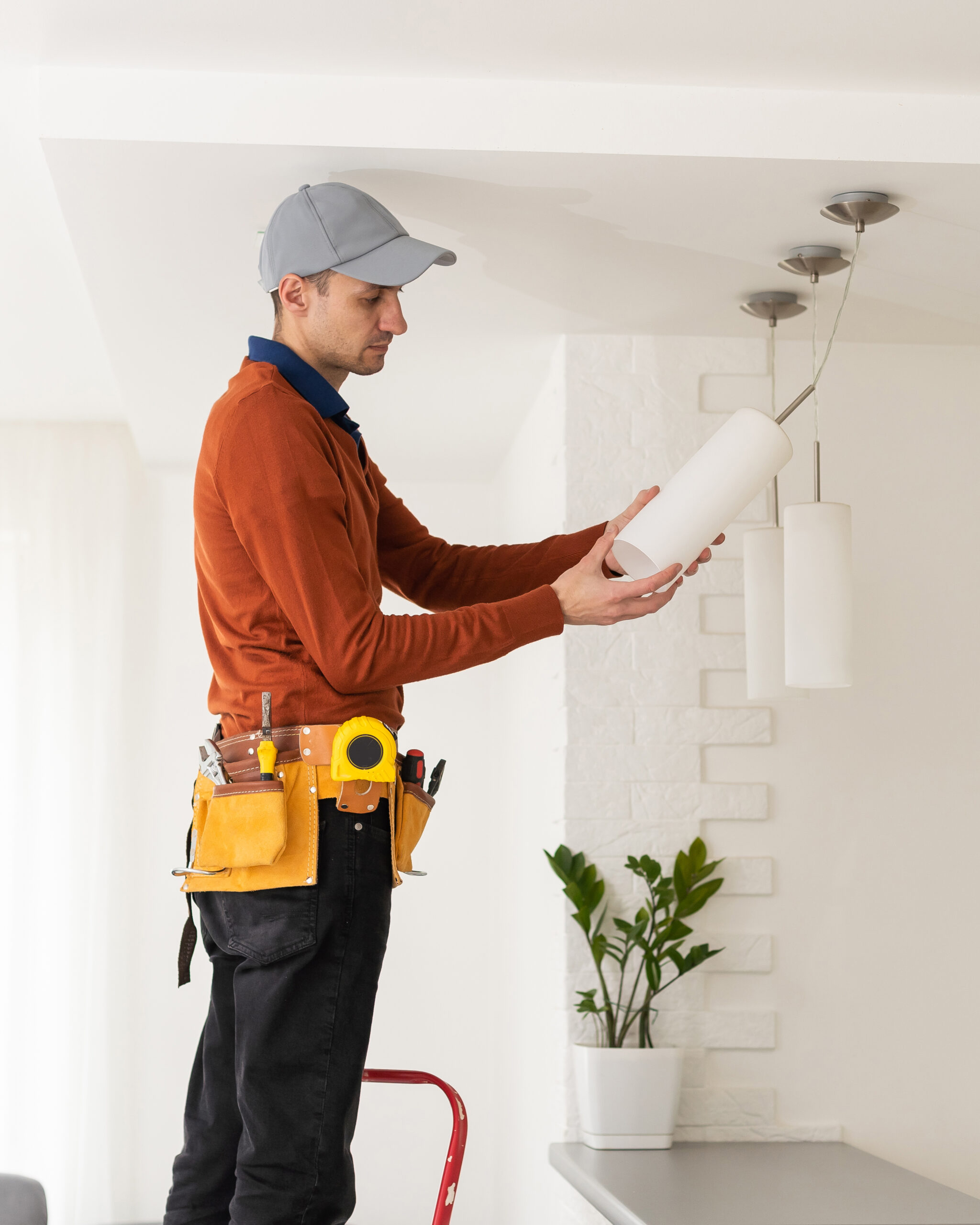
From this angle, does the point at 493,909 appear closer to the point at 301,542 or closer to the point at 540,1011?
the point at 540,1011

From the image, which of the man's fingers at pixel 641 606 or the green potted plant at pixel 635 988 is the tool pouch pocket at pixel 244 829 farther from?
the green potted plant at pixel 635 988

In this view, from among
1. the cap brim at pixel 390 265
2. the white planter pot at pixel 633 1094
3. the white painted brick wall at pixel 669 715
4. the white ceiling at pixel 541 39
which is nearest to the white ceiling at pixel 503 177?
the white ceiling at pixel 541 39

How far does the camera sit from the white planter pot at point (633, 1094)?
8.10ft

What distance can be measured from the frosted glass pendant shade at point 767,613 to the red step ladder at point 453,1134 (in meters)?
0.98

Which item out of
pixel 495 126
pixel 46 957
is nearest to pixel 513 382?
pixel 495 126

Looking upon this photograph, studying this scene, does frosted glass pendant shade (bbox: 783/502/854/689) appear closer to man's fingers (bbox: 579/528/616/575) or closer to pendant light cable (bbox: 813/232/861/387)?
pendant light cable (bbox: 813/232/861/387)

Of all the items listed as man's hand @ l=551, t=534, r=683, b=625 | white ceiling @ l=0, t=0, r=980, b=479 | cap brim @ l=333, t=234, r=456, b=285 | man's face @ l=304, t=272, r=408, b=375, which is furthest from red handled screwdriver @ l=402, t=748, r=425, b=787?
white ceiling @ l=0, t=0, r=980, b=479

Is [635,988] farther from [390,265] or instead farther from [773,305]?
[390,265]

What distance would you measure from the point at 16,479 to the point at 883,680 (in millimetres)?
2713

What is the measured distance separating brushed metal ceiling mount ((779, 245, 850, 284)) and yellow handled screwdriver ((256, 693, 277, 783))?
4.62 feet

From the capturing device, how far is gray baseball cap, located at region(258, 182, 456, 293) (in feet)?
5.54

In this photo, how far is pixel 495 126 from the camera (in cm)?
196

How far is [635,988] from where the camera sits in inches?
100

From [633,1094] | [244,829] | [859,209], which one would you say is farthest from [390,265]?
[633,1094]
